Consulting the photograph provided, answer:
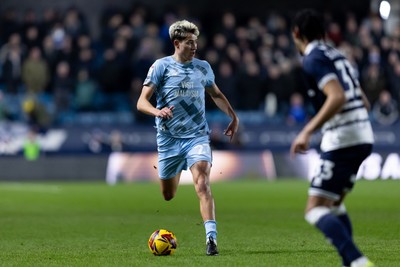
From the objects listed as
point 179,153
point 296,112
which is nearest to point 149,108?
point 179,153

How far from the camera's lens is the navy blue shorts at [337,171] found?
26.7ft

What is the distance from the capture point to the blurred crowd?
30.4 metres

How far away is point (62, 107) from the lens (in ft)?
101

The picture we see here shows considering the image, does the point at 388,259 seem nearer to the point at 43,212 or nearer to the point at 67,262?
the point at 67,262

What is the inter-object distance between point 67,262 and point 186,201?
10407mm

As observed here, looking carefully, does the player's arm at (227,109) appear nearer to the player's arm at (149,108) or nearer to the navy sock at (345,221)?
the player's arm at (149,108)

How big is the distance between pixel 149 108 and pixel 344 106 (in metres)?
3.15

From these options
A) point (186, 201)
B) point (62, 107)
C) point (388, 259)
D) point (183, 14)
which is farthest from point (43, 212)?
point (183, 14)

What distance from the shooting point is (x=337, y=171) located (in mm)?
8125

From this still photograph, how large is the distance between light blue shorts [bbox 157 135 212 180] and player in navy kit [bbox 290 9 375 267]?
3.16 meters

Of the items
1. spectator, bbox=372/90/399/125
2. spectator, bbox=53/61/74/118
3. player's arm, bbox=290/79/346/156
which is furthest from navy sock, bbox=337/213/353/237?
spectator, bbox=53/61/74/118

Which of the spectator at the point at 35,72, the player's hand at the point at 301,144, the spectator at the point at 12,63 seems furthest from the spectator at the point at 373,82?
the player's hand at the point at 301,144

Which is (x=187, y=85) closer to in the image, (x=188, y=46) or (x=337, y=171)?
(x=188, y=46)

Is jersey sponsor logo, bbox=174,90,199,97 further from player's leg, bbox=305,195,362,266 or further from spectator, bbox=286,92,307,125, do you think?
spectator, bbox=286,92,307,125
